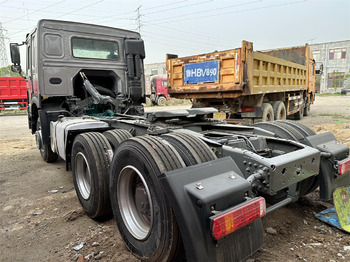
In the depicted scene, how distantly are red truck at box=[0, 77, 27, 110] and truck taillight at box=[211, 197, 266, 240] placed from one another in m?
22.0

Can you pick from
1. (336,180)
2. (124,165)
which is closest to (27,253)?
(124,165)

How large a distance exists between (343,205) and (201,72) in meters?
5.54

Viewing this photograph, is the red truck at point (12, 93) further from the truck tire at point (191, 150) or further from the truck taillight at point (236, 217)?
the truck taillight at point (236, 217)

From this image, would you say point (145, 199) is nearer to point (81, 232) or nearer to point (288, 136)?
point (81, 232)

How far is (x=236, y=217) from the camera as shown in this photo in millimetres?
1678

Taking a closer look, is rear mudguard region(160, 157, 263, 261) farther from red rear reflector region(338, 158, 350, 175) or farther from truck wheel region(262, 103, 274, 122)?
truck wheel region(262, 103, 274, 122)

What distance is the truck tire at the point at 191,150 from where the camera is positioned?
84.4 inches

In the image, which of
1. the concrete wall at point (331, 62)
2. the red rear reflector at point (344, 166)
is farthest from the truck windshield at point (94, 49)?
the concrete wall at point (331, 62)

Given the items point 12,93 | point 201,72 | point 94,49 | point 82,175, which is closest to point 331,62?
point 201,72

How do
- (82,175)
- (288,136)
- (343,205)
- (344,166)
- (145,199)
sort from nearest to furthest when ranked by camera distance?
1. (145,199)
2. (344,166)
3. (343,205)
4. (288,136)
5. (82,175)

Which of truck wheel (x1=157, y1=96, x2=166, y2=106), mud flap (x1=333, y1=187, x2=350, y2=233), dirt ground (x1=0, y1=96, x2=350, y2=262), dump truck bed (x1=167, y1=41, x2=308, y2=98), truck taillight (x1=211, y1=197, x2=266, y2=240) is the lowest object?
dirt ground (x1=0, y1=96, x2=350, y2=262)

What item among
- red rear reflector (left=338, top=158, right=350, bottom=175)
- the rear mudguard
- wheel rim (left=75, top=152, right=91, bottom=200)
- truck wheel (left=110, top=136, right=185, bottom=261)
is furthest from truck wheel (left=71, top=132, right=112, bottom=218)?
red rear reflector (left=338, top=158, right=350, bottom=175)

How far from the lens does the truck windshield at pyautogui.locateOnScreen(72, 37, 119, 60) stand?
5.18 m

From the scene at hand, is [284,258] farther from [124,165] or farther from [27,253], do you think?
[27,253]
